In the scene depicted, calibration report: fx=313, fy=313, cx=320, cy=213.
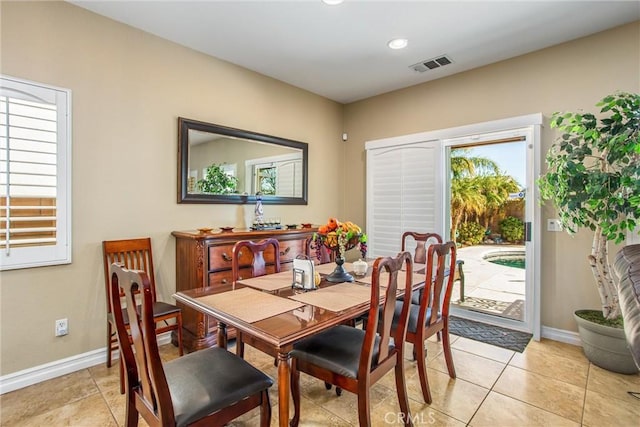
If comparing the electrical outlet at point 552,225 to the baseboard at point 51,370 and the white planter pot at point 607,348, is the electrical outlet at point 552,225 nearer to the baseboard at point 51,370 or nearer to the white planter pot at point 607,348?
the white planter pot at point 607,348

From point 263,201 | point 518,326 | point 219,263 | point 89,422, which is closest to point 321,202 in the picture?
point 263,201

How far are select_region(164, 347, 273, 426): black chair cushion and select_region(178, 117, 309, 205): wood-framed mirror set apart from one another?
190 cm

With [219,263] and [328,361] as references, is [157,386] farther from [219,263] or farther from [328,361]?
[219,263]

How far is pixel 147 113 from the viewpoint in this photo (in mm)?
2830

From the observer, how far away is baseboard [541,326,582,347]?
2.93 metres

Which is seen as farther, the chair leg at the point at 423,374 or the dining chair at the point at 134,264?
the dining chair at the point at 134,264

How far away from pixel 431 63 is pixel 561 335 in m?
3.04

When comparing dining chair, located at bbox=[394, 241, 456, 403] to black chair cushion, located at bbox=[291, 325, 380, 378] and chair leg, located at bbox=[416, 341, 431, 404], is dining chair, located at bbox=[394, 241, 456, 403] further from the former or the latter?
black chair cushion, located at bbox=[291, 325, 380, 378]

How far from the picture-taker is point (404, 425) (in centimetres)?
182

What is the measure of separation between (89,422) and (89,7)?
2.98 m

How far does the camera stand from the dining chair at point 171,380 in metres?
1.15

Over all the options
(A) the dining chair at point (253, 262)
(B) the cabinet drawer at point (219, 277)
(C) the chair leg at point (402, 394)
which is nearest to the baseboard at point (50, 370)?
→ (B) the cabinet drawer at point (219, 277)

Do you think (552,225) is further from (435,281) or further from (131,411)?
(131,411)

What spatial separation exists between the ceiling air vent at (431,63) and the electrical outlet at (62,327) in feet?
13.2
